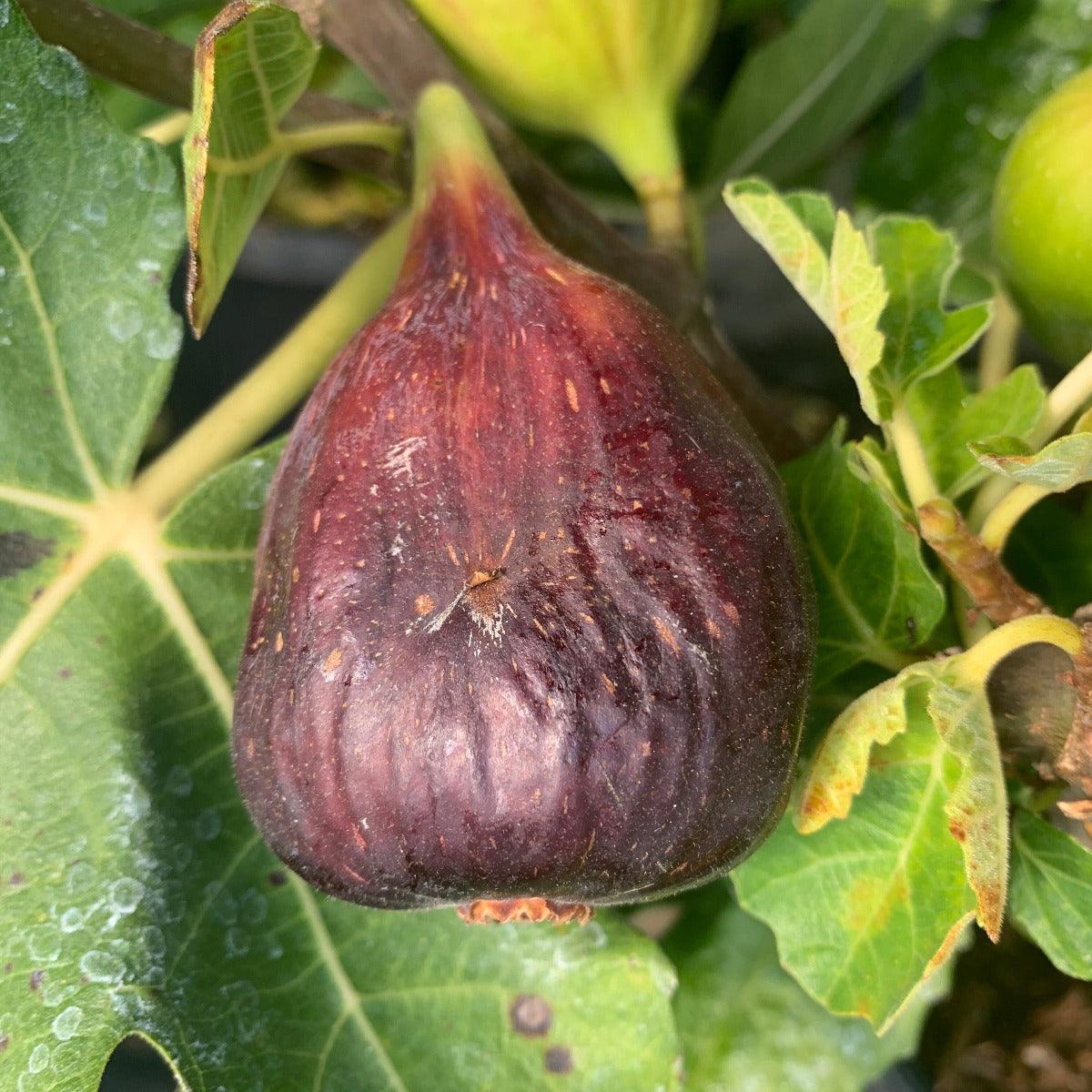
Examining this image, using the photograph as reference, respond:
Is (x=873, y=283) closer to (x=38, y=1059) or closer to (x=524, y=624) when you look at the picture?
(x=524, y=624)

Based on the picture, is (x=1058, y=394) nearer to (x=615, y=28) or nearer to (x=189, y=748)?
(x=615, y=28)

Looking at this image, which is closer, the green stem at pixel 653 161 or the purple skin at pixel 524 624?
the purple skin at pixel 524 624

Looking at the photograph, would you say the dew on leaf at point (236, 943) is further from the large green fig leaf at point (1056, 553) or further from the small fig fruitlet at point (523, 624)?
the large green fig leaf at point (1056, 553)

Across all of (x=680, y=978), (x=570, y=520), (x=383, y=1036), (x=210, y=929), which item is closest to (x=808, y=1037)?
(x=680, y=978)

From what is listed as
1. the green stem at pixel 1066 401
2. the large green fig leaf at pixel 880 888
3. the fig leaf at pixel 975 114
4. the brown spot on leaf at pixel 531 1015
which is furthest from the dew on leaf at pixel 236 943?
the fig leaf at pixel 975 114

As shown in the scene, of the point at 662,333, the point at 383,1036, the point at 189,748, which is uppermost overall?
the point at 662,333

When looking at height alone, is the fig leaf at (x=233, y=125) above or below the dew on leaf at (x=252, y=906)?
above
